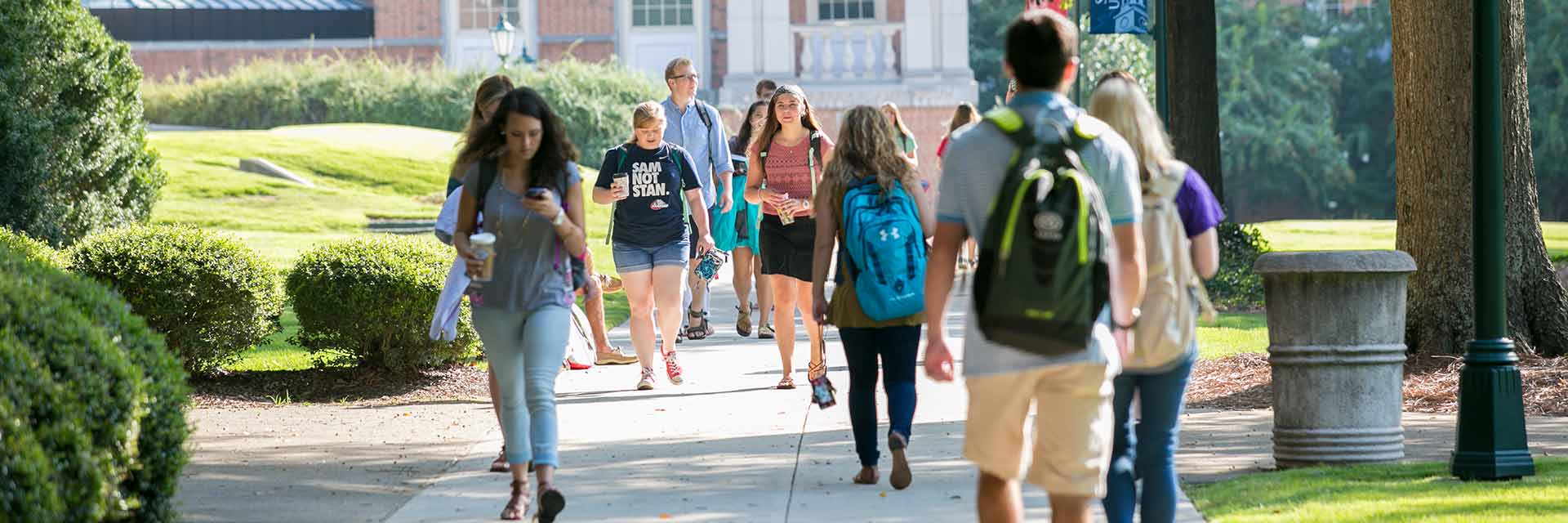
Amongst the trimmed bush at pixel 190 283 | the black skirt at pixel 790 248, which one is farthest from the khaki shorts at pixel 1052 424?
the trimmed bush at pixel 190 283

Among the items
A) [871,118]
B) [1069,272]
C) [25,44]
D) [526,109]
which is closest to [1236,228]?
[25,44]

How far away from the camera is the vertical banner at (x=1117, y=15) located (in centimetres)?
1620

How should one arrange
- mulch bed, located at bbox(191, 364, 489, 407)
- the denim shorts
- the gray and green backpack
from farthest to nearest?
mulch bed, located at bbox(191, 364, 489, 407) < the denim shorts < the gray and green backpack

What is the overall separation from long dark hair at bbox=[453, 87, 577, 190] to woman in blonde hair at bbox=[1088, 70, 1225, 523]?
198 centimetres

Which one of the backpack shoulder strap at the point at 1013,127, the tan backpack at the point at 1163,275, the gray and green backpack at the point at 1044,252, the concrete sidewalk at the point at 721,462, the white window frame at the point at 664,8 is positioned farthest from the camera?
the white window frame at the point at 664,8

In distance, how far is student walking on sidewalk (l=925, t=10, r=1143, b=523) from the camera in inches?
183

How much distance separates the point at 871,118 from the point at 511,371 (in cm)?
188

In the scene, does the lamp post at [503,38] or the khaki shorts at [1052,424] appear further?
the lamp post at [503,38]

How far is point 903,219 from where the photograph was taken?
7.29 metres

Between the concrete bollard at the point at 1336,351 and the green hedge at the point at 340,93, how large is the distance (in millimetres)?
33623

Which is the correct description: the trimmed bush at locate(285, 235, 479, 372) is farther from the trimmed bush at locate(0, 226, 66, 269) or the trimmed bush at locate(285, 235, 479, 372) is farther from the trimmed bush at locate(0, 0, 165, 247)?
the trimmed bush at locate(0, 0, 165, 247)

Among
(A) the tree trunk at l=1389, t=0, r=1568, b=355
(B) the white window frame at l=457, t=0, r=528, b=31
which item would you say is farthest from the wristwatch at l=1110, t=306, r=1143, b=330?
(B) the white window frame at l=457, t=0, r=528, b=31

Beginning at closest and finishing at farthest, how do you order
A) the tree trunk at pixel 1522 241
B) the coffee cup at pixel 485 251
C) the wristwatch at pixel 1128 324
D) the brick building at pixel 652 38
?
the wristwatch at pixel 1128 324 → the coffee cup at pixel 485 251 → the tree trunk at pixel 1522 241 → the brick building at pixel 652 38

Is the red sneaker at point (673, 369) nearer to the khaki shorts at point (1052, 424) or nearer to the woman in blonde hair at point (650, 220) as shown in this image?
the woman in blonde hair at point (650, 220)
